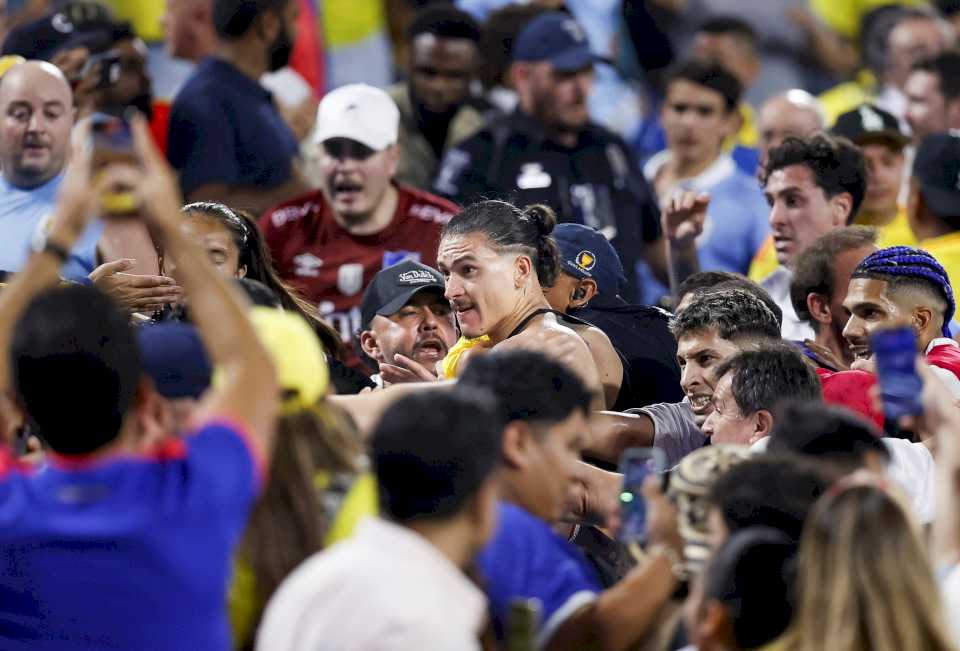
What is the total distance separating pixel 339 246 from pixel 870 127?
2.66 meters

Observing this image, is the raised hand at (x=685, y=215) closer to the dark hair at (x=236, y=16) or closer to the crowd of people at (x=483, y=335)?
the crowd of people at (x=483, y=335)

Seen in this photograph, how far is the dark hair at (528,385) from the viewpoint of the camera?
396 cm

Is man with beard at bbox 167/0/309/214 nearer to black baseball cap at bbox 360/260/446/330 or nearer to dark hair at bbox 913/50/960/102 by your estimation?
black baseball cap at bbox 360/260/446/330

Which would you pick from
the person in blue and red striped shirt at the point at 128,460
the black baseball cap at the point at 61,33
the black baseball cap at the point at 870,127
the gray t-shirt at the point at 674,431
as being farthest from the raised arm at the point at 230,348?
the black baseball cap at the point at 870,127

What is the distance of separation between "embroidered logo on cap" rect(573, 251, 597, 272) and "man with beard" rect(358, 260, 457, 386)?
19.0 inches

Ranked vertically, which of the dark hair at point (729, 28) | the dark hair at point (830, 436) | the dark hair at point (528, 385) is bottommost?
the dark hair at point (729, 28)

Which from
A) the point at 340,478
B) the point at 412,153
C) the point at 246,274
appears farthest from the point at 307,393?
the point at 412,153

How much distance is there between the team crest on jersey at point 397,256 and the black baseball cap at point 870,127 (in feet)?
6.98

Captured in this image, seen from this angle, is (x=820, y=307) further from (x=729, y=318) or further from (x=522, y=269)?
(x=522, y=269)

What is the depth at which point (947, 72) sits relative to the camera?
990cm

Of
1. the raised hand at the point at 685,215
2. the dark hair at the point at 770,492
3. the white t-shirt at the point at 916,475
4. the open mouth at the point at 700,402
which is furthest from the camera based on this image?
the raised hand at the point at 685,215

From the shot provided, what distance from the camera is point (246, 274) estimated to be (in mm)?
6523

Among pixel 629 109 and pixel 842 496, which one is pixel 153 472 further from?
pixel 629 109

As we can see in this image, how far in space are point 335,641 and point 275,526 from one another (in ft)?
1.45
